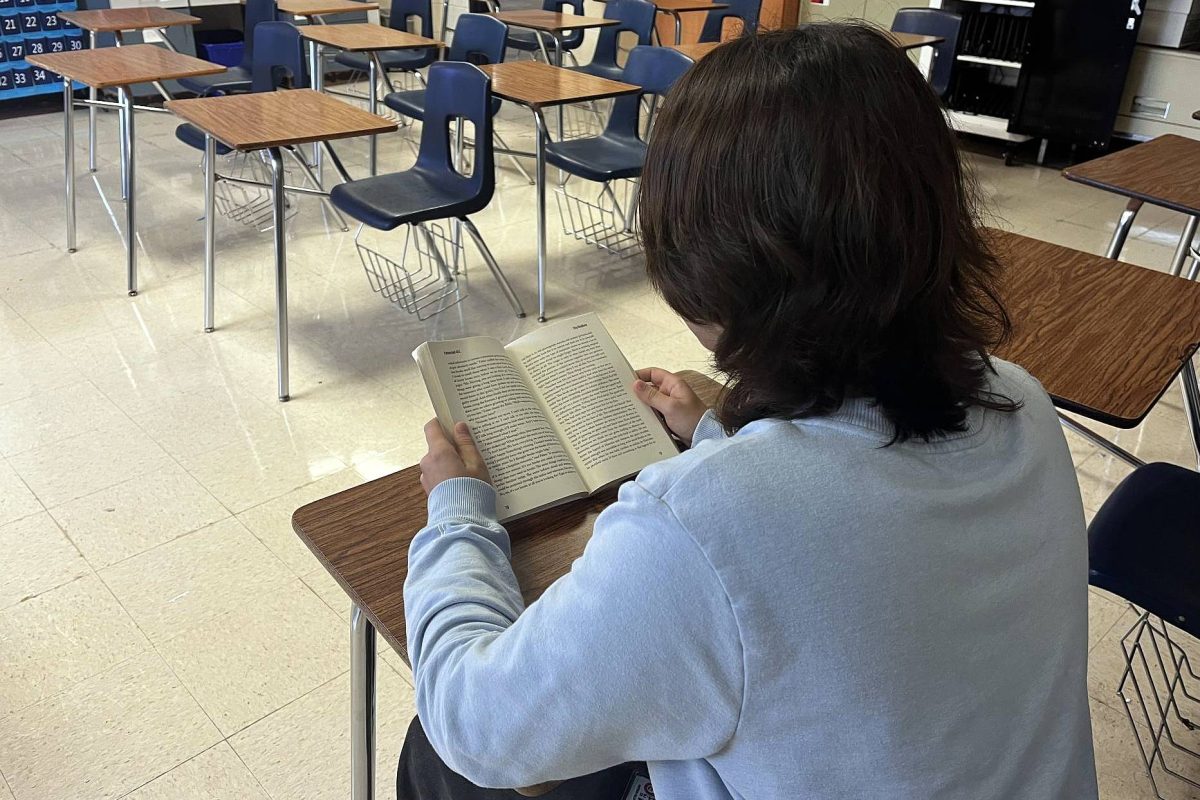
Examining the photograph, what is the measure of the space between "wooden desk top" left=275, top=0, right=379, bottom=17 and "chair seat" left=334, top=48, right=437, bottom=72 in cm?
24

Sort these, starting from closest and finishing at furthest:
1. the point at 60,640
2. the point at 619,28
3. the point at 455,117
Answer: the point at 60,640
the point at 455,117
the point at 619,28

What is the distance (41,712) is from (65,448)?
97cm

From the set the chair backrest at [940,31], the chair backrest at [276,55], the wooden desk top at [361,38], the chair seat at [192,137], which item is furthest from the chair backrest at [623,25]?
the chair seat at [192,137]

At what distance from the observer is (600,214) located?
14.7ft

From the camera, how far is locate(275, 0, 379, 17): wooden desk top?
470 cm

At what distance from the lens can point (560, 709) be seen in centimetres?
62

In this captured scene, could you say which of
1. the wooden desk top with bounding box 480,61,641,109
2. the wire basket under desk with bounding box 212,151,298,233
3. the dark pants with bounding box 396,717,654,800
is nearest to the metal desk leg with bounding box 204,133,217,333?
the wire basket under desk with bounding box 212,151,298,233

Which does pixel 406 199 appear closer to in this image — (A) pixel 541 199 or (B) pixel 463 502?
(A) pixel 541 199

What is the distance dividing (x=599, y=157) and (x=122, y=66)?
1.77 m

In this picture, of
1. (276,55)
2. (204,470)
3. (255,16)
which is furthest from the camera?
(255,16)

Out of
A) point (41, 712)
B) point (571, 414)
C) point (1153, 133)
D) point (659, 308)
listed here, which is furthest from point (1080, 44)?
point (41, 712)

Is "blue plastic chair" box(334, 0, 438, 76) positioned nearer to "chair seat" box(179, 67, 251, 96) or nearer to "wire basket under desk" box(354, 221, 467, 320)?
"chair seat" box(179, 67, 251, 96)

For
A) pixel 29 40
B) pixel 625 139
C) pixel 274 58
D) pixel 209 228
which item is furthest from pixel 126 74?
pixel 29 40

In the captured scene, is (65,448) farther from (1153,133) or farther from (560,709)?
(1153,133)
